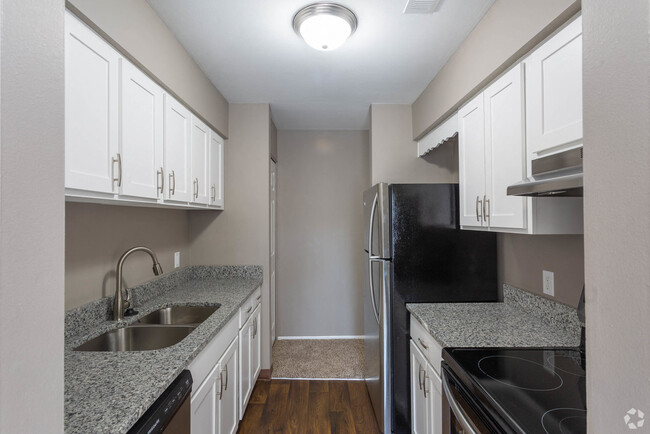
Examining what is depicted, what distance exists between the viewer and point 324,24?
65.5 inches

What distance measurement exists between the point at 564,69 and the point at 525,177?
1.40 feet

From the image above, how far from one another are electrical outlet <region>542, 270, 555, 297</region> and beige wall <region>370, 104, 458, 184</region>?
1.42 meters

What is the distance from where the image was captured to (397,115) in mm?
3010

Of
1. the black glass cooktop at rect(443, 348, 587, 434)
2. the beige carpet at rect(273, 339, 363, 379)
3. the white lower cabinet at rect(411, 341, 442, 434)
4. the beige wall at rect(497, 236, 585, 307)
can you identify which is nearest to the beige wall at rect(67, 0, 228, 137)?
the black glass cooktop at rect(443, 348, 587, 434)

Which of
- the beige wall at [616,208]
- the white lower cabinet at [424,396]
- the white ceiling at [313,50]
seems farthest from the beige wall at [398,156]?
the beige wall at [616,208]

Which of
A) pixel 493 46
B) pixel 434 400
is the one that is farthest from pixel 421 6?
pixel 434 400

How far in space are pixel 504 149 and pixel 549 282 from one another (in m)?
0.72

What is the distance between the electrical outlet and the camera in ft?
5.35

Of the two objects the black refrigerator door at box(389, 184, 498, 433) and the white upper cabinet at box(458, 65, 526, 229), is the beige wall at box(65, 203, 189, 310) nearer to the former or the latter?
the black refrigerator door at box(389, 184, 498, 433)

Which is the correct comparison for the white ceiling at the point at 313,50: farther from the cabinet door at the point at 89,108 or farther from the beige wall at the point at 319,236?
the beige wall at the point at 319,236

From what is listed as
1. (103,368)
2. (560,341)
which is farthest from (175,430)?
(560,341)

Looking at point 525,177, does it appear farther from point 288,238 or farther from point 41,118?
point 288,238

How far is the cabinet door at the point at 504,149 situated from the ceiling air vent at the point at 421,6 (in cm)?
49

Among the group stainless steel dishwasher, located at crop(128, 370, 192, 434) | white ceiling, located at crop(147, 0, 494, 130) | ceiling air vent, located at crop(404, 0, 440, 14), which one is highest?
white ceiling, located at crop(147, 0, 494, 130)
